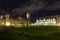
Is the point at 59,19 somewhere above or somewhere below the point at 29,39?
above

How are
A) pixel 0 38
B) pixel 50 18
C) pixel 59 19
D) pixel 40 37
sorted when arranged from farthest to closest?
pixel 50 18 → pixel 59 19 → pixel 40 37 → pixel 0 38

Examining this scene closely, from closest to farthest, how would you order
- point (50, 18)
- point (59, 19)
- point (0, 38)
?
point (0, 38) → point (59, 19) → point (50, 18)

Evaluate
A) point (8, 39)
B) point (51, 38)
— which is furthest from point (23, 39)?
point (51, 38)

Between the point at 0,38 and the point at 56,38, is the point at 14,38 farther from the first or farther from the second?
the point at 56,38

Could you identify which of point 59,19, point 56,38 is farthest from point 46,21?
point 56,38

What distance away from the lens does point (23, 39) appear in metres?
31.5

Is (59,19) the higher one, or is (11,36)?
(59,19)

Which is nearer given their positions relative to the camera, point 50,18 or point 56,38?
point 56,38

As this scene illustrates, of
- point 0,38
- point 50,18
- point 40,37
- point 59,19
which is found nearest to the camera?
point 0,38

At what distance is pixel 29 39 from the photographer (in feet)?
104

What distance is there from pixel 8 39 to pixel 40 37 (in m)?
7.17

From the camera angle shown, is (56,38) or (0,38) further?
(56,38)

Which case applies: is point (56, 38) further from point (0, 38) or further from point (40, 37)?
point (0, 38)

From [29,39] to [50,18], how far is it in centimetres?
7696
